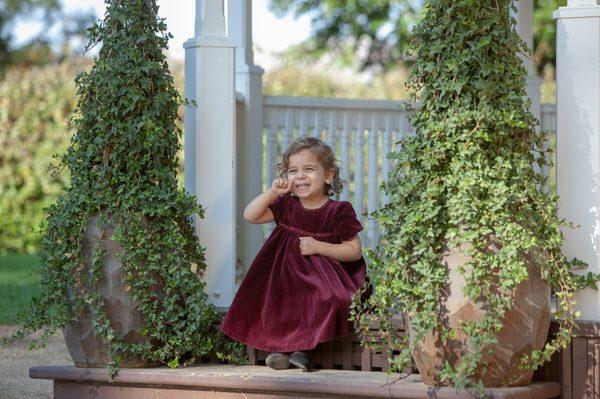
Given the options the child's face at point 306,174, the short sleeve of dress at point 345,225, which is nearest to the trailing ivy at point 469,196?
the short sleeve of dress at point 345,225

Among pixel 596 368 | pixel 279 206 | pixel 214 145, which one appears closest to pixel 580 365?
pixel 596 368

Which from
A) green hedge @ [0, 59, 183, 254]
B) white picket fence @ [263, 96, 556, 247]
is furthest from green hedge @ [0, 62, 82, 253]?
white picket fence @ [263, 96, 556, 247]

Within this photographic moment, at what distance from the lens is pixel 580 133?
3727 mm

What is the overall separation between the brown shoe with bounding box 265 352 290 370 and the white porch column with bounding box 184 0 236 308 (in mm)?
492

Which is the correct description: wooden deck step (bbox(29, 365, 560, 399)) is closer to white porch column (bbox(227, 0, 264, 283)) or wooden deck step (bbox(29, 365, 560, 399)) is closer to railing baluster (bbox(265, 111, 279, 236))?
white porch column (bbox(227, 0, 264, 283))

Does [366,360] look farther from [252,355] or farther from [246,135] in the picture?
[246,135]

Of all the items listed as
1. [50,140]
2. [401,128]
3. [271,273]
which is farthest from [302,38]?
[271,273]

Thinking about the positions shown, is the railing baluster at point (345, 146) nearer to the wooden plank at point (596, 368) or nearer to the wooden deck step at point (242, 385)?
the wooden deck step at point (242, 385)

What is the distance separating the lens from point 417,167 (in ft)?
11.8

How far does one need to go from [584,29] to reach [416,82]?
0.63 meters

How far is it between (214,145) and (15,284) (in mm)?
4374

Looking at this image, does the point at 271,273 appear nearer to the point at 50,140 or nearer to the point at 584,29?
the point at 584,29

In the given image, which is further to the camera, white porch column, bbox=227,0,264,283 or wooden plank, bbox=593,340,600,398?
white porch column, bbox=227,0,264,283

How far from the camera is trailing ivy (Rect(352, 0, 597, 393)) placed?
3.38m
